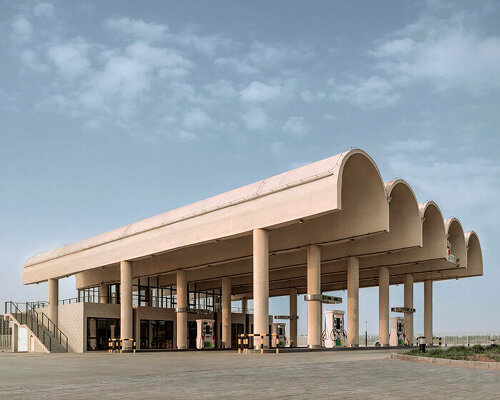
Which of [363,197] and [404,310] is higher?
[363,197]

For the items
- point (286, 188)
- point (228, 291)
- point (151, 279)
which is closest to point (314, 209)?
point (286, 188)

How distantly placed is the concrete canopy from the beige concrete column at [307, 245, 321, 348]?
0.87 metres

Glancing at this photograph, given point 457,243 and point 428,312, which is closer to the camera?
point 457,243

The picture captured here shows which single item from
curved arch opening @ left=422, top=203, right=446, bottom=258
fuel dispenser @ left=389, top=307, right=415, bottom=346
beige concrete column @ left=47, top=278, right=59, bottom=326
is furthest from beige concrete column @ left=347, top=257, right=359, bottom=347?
beige concrete column @ left=47, top=278, right=59, bottom=326

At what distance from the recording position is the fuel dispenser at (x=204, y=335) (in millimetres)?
54844

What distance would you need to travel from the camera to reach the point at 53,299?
185ft

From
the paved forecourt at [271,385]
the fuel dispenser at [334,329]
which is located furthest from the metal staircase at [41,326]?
the paved forecourt at [271,385]

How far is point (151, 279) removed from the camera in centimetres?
6412

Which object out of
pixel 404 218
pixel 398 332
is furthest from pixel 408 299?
pixel 404 218

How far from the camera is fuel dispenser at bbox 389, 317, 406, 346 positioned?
55750 millimetres

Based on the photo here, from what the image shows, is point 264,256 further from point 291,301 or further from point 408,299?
point 291,301

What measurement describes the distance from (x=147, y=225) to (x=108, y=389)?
1348 inches

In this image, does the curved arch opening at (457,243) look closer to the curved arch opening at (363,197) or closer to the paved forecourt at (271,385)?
the curved arch opening at (363,197)

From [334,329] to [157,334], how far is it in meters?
17.2
